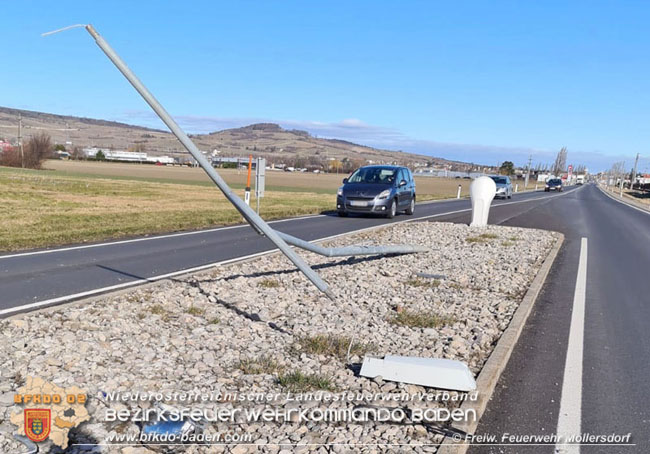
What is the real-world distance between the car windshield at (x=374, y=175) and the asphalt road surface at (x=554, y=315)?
5509mm

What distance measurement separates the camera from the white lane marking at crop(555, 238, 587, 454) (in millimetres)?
3926

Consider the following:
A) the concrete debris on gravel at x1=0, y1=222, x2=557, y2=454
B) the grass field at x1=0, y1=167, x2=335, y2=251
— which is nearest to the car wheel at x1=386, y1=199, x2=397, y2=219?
the grass field at x1=0, y1=167, x2=335, y2=251

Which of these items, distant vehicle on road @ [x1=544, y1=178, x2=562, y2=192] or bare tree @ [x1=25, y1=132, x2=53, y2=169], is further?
distant vehicle on road @ [x1=544, y1=178, x2=562, y2=192]

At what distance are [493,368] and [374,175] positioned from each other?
15.7 metres

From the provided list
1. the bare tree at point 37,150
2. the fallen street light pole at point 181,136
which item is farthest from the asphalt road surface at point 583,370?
the bare tree at point 37,150

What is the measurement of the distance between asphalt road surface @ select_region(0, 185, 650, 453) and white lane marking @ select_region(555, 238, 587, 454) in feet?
0.03

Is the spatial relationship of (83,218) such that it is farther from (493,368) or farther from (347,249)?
(493,368)

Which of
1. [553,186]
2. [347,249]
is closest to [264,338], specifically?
[347,249]

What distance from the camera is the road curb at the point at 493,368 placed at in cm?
364

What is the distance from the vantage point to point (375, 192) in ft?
63.1

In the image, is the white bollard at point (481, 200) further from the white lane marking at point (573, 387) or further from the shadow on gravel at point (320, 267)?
the white lane marking at point (573, 387)

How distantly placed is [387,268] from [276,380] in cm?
549

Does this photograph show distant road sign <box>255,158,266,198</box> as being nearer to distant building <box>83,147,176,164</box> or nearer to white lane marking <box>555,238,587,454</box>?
white lane marking <box>555,238,587,454</box>

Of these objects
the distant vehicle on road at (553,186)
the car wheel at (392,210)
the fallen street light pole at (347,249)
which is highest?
the fallen street light pole at (347,249)
